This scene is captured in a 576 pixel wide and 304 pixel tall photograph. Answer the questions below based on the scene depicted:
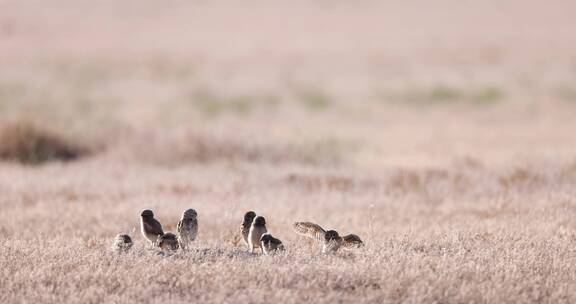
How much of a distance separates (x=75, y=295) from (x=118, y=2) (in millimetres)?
56840

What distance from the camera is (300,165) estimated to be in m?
18.8

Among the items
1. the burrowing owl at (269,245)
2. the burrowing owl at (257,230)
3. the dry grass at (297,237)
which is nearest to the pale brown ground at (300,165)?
the dry grass at (297,237)

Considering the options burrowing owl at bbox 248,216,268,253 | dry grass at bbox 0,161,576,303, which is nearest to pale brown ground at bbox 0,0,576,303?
dry grass at bbox 0,161,576,303

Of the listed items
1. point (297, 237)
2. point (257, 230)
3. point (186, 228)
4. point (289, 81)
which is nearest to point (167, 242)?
point (186, 228)

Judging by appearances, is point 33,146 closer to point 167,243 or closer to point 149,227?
point 149,227

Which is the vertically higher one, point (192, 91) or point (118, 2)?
point (118, 2)

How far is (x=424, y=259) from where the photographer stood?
9.51 meters

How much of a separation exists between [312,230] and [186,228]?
1263 millimetres

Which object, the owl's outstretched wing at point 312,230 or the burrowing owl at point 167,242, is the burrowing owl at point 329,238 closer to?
the owl's outstretched wing at point 312,230

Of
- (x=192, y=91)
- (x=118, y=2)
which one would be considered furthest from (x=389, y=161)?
(x=118, y=2)

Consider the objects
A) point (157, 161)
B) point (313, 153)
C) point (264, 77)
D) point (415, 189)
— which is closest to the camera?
point (415, 189)

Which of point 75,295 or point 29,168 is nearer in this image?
Answer: point 75,295

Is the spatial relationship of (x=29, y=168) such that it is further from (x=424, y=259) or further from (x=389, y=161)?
(x=424, y=259)

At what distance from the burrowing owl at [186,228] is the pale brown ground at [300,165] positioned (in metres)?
0.21
